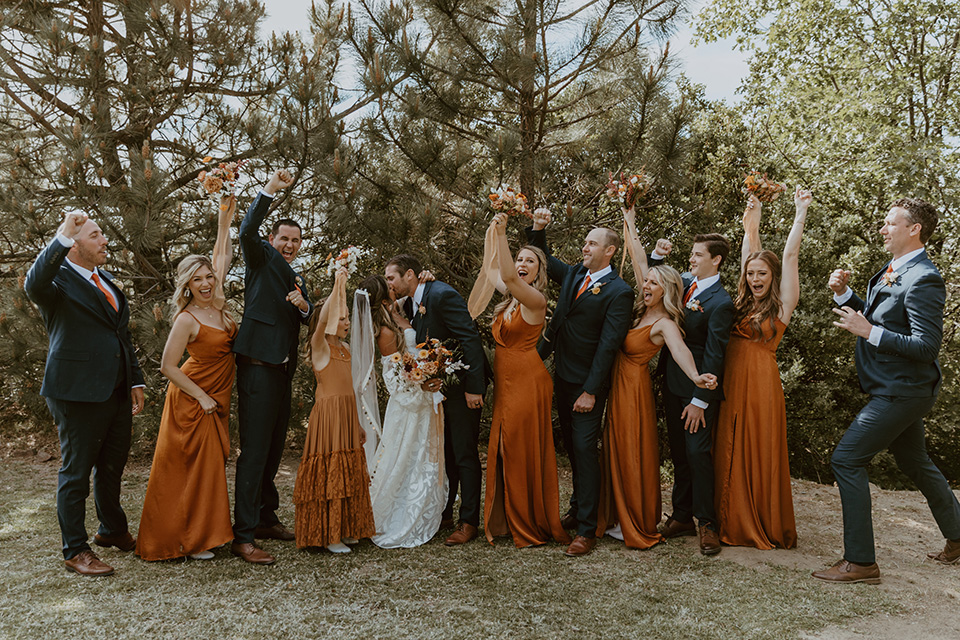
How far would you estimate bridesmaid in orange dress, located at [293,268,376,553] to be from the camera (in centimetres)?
425

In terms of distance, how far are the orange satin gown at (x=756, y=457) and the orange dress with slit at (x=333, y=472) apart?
2436mm

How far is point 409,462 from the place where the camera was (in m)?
4.71

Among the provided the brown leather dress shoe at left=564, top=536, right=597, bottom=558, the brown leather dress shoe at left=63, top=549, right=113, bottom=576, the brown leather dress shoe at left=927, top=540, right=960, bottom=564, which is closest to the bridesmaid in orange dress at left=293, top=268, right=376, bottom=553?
the brown leather dress shoe at left=63, top=549, right=113, bottom=576

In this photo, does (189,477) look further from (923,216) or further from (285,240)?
(923,216)

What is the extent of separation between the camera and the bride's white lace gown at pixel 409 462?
15.2 ft

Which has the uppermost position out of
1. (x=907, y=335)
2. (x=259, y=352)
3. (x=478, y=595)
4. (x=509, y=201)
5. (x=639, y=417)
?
(x=509, y=201)

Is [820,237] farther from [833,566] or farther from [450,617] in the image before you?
[450,617]

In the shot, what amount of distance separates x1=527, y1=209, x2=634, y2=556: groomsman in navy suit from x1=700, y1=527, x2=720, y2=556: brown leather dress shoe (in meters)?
0.70

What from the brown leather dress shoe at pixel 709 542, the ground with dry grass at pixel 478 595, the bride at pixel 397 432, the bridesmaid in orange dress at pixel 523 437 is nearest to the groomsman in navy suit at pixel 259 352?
the ground with dry grass at pixel 478 595

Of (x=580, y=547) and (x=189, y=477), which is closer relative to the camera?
(x=189, y=477)

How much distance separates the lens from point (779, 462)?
14.7ft

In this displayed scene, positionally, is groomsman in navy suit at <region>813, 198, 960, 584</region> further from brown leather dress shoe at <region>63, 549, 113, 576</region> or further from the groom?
brown leather dress shoe at <region>63, 549, 113, 576</region>

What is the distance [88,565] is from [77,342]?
4.22 feet

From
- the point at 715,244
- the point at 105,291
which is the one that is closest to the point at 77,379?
the point at 105,291
